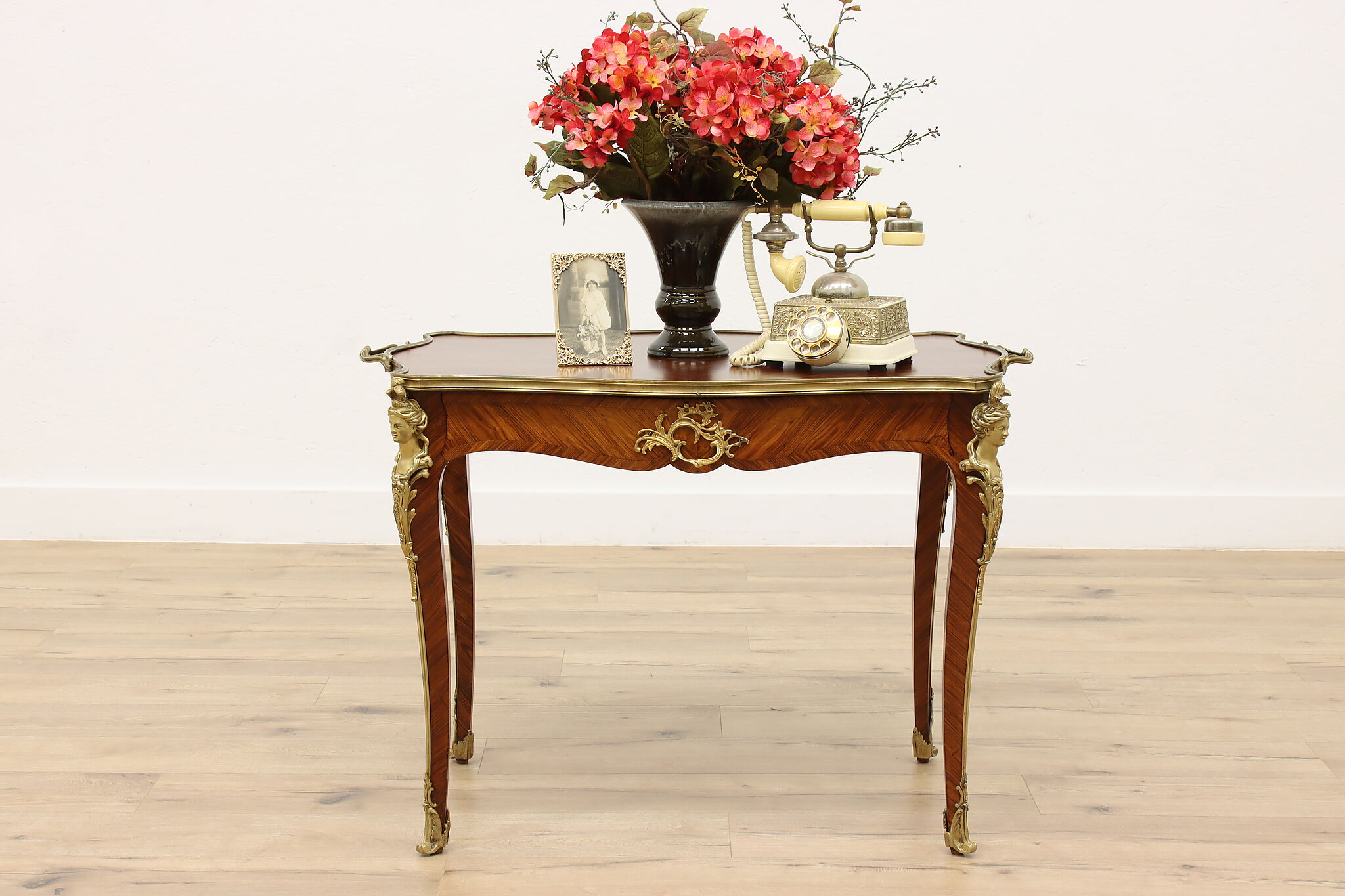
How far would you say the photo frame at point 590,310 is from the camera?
1849 millimetres

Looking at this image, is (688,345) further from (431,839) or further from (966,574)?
(431,839)

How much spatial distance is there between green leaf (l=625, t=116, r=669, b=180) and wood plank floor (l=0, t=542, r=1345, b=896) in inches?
45.3

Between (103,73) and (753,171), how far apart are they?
2616 mm

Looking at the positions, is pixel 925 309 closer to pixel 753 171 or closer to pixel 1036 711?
pixel 1036 711

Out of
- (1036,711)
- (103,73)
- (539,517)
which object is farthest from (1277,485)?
(103,73)

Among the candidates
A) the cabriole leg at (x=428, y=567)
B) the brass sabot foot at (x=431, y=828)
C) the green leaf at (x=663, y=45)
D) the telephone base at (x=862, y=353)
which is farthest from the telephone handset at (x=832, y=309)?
the brass sabot foot at (x=431, y=828)

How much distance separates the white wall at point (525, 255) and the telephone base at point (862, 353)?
174 cm

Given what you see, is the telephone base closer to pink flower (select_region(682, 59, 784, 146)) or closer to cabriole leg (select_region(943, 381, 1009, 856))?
cabriole leg (select_region(943, 381, 1009, 856))

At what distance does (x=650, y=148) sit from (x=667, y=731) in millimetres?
1229

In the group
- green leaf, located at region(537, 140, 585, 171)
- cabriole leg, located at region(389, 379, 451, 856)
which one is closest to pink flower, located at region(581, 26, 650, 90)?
green leaf, located at region(537, 140, 585, 171)

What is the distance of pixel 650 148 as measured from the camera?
1795 mm

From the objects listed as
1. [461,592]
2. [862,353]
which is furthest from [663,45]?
[461,592]

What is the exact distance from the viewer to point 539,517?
3.65 meters

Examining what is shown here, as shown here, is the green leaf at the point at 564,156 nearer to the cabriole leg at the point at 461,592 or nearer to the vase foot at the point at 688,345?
the vase foot at the point at 688,345
